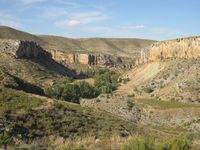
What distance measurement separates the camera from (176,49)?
122 meters

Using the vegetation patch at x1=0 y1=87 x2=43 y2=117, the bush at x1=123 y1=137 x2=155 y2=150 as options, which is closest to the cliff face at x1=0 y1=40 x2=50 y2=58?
the vegetation patch at x1=0 y1=87 x2=43 y2=117

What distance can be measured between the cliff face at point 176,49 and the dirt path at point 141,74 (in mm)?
3123

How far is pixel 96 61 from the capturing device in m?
187

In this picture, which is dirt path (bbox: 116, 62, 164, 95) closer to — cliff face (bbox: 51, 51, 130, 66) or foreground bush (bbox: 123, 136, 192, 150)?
cliff face (bbox: 51, 51, 130, 66)

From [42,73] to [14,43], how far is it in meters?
12.4

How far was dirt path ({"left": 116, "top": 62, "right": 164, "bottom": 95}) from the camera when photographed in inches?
4553

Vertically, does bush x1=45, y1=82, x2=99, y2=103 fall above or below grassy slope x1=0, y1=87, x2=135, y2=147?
below

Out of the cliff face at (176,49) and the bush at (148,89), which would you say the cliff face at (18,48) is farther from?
the bush at (148,89)

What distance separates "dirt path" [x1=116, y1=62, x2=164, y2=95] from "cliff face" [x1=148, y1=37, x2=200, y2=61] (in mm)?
3123

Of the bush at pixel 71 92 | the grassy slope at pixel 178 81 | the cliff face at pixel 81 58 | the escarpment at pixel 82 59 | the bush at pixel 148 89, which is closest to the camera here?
the bush at pixel 71 92

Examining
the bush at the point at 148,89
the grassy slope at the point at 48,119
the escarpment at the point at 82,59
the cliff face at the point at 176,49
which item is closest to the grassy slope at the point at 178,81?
the bush at the point at 148,89

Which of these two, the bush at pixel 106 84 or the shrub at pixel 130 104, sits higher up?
the shrub at pixel 130 104

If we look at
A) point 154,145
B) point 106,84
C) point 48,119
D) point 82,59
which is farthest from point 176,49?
point 154,145

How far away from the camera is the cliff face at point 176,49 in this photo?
380ft
